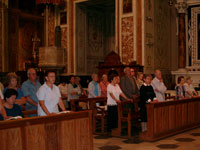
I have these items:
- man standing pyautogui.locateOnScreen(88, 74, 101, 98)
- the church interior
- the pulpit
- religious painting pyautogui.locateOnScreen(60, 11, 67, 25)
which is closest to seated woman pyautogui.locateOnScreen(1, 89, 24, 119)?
the church interior

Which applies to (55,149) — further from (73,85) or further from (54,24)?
(54,24)

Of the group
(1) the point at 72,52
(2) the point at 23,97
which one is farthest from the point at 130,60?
(2) the point at 23,97

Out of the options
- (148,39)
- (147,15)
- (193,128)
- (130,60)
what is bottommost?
(193,128)

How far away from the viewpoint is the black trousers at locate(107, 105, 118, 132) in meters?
7.74

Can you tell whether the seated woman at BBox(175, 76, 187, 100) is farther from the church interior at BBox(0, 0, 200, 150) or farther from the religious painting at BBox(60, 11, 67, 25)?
the religious painting at BBox(60, 11, 67, 25)

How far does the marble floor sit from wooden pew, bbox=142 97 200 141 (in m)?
0.22

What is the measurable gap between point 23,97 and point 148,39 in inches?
369

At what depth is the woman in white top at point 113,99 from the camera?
7.53m

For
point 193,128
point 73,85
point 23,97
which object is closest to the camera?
point 23,97

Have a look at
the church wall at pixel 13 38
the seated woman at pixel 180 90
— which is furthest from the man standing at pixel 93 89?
the church wall at pixel 13 38

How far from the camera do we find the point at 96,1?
55.6 feet

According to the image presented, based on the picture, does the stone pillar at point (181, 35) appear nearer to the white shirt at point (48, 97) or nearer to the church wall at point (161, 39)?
the church wall at point (161, 39)

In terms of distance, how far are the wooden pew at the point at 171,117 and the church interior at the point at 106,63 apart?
2 cm

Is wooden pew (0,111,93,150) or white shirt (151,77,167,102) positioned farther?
white shirt (151,77,167,102)
